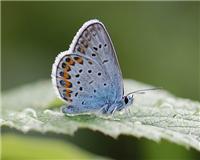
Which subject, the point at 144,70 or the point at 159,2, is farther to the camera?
the point at 159,2

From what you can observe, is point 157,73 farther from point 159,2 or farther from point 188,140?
point 188,140

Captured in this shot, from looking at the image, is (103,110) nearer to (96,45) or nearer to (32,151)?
(96,45)

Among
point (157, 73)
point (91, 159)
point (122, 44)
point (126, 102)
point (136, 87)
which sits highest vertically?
point (122, 44)

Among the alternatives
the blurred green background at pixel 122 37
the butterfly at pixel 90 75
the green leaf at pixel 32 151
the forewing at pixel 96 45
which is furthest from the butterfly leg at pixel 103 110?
the blurred green background at pixel 122 37

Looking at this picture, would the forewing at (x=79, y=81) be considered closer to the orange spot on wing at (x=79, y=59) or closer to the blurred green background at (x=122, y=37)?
the orange spot on wing at (x=79, y=59)

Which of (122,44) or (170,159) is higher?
(122,44)

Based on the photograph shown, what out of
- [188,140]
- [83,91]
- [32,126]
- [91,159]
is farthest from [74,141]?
[188,140]
